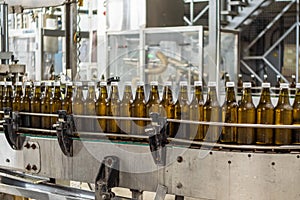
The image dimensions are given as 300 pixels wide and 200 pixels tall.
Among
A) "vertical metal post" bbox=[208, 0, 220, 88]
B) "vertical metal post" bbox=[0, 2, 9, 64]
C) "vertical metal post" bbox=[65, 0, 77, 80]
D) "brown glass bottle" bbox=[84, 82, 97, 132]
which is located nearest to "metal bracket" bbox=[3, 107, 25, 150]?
"brown glass bottle" bbox=[84, 82, 97, 132]

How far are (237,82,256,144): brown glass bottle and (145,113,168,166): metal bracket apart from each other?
0.79 ft

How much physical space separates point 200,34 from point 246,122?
128 inches

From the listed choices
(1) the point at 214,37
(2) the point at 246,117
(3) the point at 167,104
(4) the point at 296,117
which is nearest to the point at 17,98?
(3) the point at 167,104

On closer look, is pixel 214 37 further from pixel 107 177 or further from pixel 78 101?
pixel 107 177

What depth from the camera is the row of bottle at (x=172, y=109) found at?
65.2 inches

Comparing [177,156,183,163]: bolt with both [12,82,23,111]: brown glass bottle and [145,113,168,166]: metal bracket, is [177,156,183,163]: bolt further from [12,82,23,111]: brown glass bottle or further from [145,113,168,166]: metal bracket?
[12,82,23,111]: brown glass bottle

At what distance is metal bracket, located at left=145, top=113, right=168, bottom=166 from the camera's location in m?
1.63

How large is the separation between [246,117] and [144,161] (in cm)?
38

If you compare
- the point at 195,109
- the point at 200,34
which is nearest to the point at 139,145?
the point at 195,109

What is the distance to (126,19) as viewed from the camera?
5426 mm

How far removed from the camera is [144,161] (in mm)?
1679

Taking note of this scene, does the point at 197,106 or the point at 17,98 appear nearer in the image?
the point at 197,106

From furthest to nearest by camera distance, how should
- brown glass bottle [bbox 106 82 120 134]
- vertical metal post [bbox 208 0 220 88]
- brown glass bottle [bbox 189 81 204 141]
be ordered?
vertical metal post [bbox 208 0 220 88] < brown glass bottle [bbox 106 82 120 134] < brown glass bottle [bbox 189 81 204 141]

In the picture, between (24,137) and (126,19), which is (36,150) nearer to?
(24,137)
